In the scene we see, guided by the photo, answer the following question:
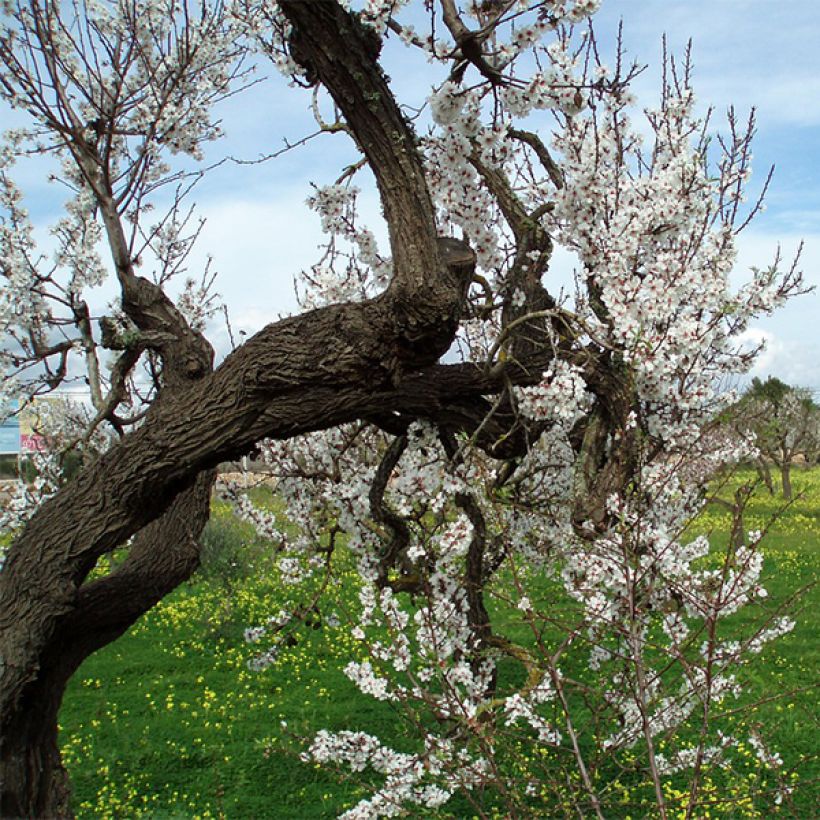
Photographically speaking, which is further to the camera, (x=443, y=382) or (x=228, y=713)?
(x=228, y=713)

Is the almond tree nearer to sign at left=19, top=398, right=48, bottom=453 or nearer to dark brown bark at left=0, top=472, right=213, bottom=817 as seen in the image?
dark brown bark at left=0, top=472, right=213, bottom=817

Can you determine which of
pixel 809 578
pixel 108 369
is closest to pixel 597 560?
pixel 108 369

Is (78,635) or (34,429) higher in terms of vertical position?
(34,429)

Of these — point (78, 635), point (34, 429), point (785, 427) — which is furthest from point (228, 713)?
point (785, 427)

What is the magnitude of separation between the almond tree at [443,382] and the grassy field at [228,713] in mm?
955

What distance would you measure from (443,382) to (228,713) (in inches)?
208

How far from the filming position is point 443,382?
4594 millimetres

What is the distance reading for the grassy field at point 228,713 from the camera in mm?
6422

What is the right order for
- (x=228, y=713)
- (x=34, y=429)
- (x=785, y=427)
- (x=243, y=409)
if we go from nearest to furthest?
(x=243, y=409) → (x=34, y=429) → (x=228, y=713) → (x=785, y=427)

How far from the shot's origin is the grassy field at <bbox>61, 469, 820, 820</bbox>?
642cm

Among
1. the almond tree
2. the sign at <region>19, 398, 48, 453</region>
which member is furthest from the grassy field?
the sign at <region>19, 398, 48, 453</region>

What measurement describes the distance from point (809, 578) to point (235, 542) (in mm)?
9832

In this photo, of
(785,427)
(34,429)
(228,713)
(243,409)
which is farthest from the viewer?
(785,427)

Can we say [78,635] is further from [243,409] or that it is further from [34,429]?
[34,429]
